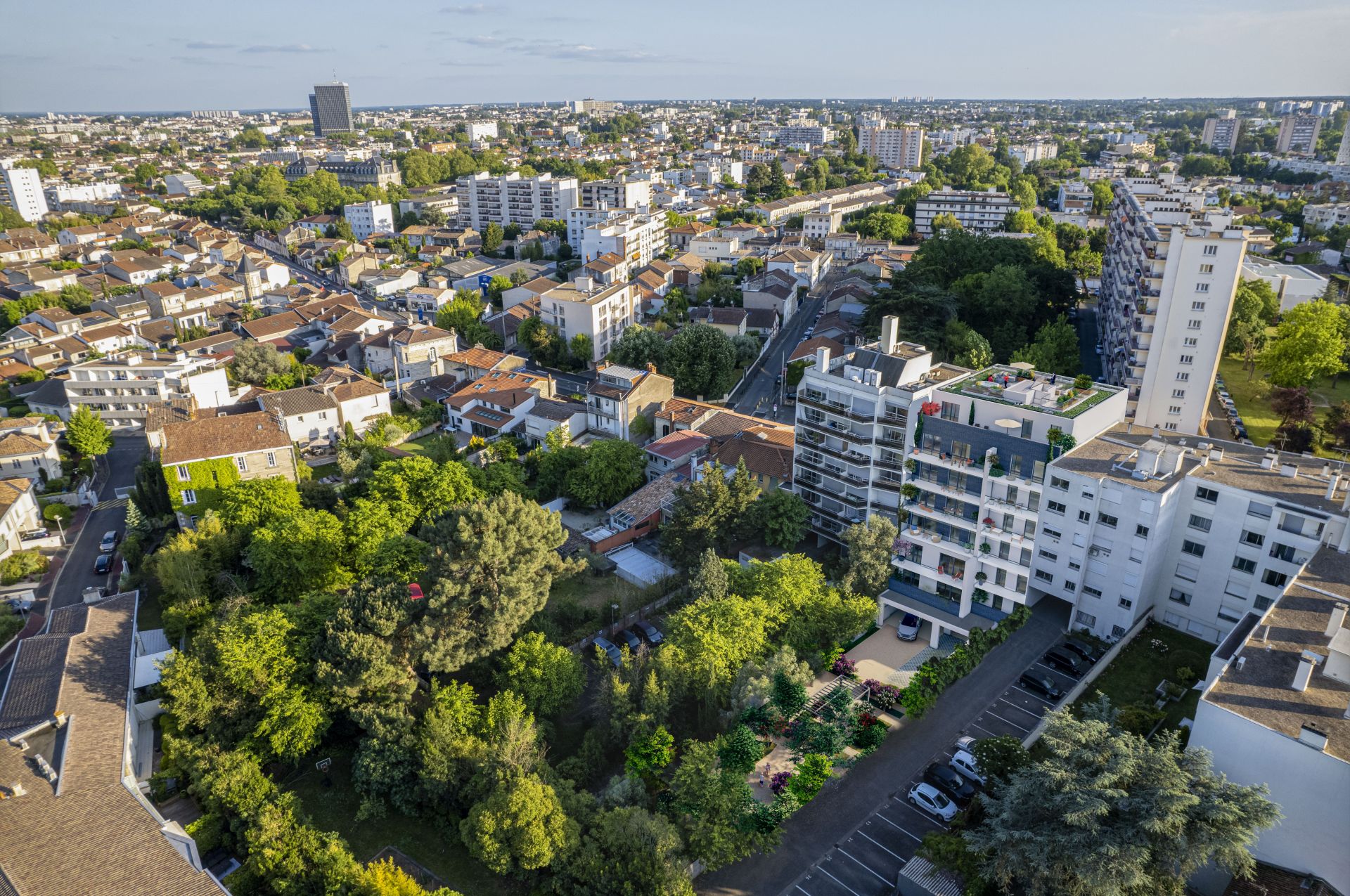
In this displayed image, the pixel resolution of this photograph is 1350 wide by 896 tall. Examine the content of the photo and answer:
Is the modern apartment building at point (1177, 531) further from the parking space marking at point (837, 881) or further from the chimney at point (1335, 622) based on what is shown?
the parking space marking at point (837, 881)

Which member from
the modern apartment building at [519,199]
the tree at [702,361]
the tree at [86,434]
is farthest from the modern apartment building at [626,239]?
the tree at [86,434]

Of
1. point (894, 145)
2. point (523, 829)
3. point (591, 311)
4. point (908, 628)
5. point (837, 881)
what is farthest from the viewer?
point (894, 145)

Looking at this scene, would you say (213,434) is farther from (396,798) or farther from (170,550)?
(396,798)

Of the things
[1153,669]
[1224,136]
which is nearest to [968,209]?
[1153,669]

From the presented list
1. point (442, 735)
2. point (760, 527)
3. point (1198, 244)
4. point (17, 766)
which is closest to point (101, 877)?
point (17, 766)

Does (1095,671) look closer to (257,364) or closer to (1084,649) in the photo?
(1084,649)

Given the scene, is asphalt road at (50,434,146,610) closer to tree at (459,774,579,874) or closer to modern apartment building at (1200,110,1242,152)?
tree at (459,774,579,874)
